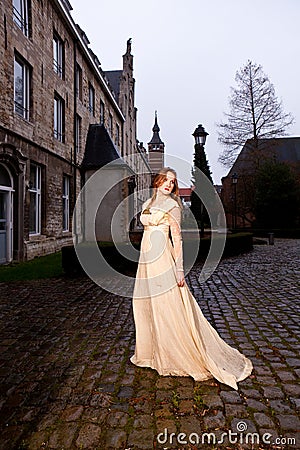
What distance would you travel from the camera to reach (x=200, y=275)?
996 centimetres

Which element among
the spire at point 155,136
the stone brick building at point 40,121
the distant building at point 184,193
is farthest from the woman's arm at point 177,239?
the spire at point 155,136

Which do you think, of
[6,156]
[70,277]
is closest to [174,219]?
[70,277]

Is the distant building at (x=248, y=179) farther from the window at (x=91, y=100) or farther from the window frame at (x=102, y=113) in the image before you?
the window at (x=91, y=100)

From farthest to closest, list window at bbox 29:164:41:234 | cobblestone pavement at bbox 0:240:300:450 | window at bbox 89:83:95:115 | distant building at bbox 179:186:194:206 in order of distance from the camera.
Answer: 1. window at bbox 89:83:95:115
2. window at bbox 29:164:41:234
3. distant building at bbox 179:186:194:206
4. cobblestone pavement at bbox 0:240:300:450

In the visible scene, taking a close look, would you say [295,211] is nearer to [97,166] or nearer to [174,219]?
[97,166]

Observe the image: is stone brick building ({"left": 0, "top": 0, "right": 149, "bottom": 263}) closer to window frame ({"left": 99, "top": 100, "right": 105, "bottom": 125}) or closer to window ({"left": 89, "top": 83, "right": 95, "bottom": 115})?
window ({"left": 89, "top": 83, "right": 95, "bottom": 115})

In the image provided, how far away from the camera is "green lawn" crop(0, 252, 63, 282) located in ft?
30.2

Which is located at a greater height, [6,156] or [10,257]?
Answer: [6,156]

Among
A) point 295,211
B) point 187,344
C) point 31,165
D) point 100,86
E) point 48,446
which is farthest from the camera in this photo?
point 295,211

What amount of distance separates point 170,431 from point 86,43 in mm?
19963

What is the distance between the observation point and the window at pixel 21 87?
11844 mm

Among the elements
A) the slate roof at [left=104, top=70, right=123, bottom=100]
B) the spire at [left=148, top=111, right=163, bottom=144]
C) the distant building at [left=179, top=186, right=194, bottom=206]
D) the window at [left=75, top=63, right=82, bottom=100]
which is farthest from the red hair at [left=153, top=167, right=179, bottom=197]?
the spire at [left=148, top=111, right=163, bottom=144]

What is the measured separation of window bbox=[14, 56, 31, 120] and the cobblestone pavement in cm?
828

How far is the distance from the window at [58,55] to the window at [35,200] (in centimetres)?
476
